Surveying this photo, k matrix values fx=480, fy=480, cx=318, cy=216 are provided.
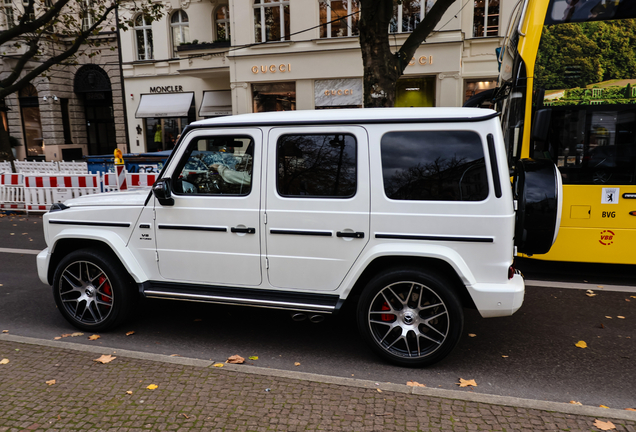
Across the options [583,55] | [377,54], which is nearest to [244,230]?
[583,55]

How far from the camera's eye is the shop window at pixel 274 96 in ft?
68.8

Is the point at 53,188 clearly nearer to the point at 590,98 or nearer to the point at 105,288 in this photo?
the point at 105,288

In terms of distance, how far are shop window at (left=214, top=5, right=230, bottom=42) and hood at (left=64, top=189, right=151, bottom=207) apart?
64.3ft

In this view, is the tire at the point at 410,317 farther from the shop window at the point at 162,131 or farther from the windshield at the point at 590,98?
the shop window at the point at 162,131

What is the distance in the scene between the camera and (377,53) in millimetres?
9594

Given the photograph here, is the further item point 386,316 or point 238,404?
point 386,316

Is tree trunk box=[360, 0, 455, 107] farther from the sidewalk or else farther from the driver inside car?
the sidewalk

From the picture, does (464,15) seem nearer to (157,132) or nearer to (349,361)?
(157,132)

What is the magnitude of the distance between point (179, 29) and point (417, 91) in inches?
493

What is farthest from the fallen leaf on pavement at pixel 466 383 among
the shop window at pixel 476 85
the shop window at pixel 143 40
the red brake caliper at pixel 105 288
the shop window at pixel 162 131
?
the shop window at pixel 143 40

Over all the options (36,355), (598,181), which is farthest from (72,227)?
(598,181)

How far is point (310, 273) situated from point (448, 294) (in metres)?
1.12

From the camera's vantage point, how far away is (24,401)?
330cm

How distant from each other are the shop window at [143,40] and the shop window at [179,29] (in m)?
1.29
